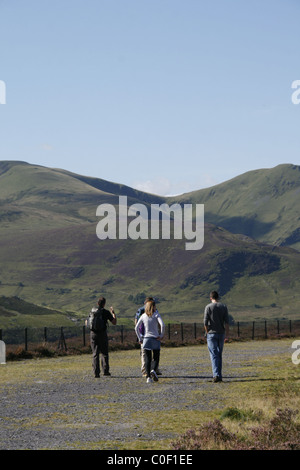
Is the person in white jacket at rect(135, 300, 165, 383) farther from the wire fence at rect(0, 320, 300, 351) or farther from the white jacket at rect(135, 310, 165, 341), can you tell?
the wire fence at rect(0, 320, 300, 351)

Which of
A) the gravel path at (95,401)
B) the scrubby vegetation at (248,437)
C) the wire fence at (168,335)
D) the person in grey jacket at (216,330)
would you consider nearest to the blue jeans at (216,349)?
the person in grey jacket at (216,330)

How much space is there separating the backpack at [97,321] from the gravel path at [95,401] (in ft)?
4.66

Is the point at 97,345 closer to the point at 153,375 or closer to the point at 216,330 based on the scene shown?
the point at 153,375

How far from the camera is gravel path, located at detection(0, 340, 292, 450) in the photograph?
36.3 feet

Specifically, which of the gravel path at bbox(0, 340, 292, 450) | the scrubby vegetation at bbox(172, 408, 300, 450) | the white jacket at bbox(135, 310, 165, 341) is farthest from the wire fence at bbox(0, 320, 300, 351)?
the scrubby vegetation at bbox(172, 408, 300, 450)

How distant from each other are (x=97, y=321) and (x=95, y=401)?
5.57 m

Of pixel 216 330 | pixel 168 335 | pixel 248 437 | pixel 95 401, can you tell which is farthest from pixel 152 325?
pixel 168 335

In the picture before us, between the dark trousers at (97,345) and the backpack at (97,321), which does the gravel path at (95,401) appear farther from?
the backpack at (97,321)

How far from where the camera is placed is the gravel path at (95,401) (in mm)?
11055

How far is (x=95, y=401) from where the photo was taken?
50.8 feet

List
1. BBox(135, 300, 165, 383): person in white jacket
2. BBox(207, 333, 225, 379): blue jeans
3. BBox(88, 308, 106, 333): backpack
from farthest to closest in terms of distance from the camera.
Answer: BBox(88, 308, 106, 333): backpack → BBox(135, 300, 165, 383): person in white jacket → BBox(207, 333, 225, 379): blue jeans

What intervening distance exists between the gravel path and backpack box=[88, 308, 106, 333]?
4.66 feet

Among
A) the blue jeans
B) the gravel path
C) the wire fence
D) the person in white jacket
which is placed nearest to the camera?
the gravel path

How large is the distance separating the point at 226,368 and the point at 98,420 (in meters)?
11.3
